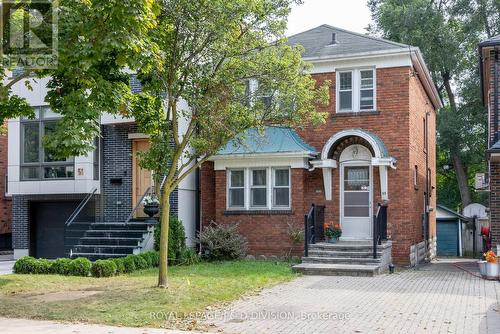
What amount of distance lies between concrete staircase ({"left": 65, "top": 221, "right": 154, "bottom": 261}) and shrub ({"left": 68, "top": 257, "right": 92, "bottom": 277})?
77.4 inches

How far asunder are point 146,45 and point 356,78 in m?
9.11

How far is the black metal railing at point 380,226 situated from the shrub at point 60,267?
780cm

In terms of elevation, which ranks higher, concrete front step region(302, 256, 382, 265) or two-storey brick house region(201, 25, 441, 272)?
two-storey brick house region(201, 25, 441, 272)

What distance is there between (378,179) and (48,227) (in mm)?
11295

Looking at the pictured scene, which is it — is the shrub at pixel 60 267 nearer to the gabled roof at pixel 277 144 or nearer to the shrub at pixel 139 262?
the shrub at pixel 139 262

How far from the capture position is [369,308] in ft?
34.4

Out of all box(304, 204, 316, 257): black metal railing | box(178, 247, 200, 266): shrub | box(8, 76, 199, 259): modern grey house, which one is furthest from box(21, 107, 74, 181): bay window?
box(304, 204, 316, 257): black metal railing

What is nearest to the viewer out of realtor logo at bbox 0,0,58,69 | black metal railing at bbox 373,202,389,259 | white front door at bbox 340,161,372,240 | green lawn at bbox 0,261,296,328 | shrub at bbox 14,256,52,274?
green lawn at bbox 0,261,296,328

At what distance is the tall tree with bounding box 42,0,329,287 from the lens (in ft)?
36.3

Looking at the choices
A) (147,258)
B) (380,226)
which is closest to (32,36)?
(147,258)

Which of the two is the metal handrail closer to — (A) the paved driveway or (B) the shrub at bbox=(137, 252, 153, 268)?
(B) the shrub at bbox=(137, 252, 153, 268)

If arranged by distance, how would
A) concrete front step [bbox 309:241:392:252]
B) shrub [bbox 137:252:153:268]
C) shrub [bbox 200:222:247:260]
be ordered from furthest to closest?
shrub [bbox 200:222:247:260] → concrete front step [bbox 309:241:392:252] → shrub [bbox 137:252:153:268]

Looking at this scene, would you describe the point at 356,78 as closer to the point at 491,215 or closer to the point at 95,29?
the point at 491,215

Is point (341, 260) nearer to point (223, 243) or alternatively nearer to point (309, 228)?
point (309, 228)
